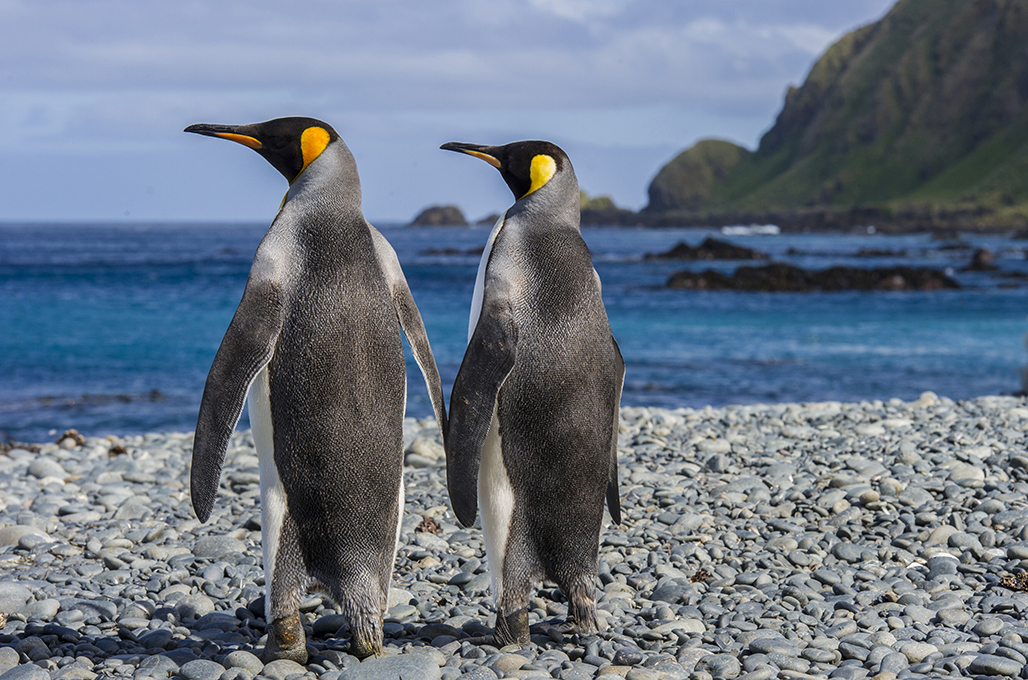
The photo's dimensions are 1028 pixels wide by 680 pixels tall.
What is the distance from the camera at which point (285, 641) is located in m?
3.10

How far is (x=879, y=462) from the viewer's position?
5.54 metres

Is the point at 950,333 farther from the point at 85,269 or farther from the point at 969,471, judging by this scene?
the point at 85,269

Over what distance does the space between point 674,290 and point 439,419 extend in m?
23.5

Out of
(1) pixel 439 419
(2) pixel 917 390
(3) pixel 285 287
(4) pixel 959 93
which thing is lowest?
(2) pixel 917 390

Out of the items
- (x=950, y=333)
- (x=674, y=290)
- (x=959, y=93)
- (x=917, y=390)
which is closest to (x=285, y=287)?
(x=917, y=390)

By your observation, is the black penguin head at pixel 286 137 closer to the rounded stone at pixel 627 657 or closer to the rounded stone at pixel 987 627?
the rounded stone at pixel 627 657

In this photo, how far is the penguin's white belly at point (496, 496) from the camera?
3.28 m

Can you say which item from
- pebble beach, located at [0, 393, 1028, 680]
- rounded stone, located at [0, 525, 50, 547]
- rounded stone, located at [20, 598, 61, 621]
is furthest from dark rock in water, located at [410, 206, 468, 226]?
rounded stone, located at [20, 598, 61, 621]

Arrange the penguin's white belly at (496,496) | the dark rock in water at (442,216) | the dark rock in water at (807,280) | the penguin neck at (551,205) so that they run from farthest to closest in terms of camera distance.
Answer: the dark rock in water at (442,216) → the dark rock in water at (807,280) → the penguin neck at (551,205) → the penguin's white belly at (496,496)

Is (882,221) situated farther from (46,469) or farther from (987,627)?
(987,627)

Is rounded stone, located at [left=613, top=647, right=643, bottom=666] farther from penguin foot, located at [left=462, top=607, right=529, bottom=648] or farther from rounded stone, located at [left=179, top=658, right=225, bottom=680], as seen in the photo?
rounded stone, located at [left=179, top=658, right=225, bottom=680]

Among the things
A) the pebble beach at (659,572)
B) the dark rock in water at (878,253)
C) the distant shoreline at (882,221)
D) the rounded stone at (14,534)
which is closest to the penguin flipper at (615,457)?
the pebble beach at (659,572)

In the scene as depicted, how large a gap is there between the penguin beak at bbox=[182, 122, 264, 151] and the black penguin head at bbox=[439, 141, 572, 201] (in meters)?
0.71

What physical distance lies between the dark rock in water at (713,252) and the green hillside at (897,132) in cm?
5430
